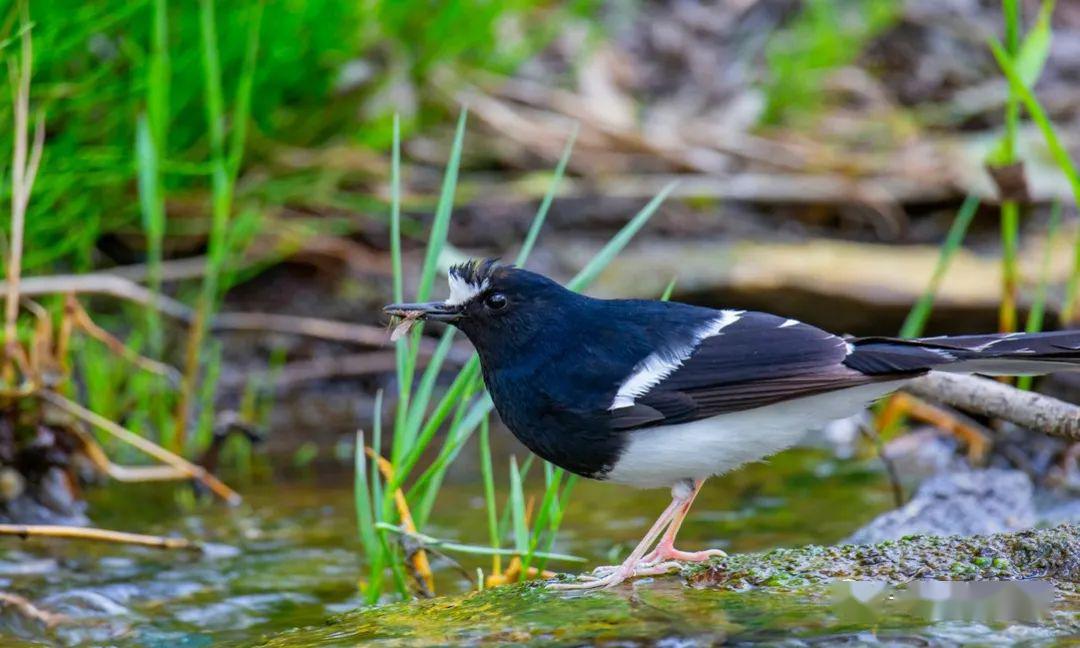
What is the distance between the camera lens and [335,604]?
3967 mm

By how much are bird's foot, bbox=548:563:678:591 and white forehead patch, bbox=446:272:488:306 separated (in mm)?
746

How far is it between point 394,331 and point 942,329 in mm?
4286

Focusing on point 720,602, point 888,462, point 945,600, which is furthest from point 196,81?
point 945,600

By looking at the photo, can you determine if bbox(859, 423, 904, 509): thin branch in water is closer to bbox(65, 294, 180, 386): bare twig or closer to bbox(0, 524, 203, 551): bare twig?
bbox(0, 524, 203, 551): bare twig

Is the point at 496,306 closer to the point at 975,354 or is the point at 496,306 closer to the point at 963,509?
the point at 975,354

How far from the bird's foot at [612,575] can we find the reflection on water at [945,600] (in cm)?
49

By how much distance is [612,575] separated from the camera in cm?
294

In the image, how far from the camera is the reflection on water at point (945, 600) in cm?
243

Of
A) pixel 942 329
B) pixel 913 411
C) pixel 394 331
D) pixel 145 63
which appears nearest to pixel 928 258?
pixel 942 329

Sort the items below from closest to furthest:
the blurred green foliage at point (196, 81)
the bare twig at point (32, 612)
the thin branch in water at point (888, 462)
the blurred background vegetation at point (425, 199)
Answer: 1. the bare twig at point (32, 612)
2. the thin branch in water at point (888, 462)
3. the blurred background vegetation at point (425, 199)
4. the blurred green foliage at point (196, 81)

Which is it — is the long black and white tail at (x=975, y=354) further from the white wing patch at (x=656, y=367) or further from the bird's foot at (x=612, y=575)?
the bird's foot at (x=612, y=575)

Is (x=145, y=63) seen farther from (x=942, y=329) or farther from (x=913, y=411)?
(x=942, y=329)

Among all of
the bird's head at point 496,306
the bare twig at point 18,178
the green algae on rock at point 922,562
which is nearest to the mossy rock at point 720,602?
the green algae on rock at point 922,562

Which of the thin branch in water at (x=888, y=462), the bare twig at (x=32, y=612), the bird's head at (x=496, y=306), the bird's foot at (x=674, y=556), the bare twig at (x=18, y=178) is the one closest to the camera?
the bird's foot at (x=674, y=556)
